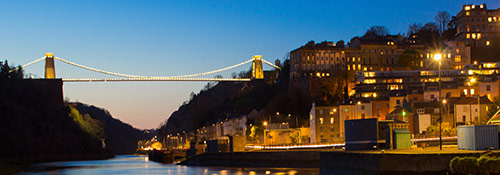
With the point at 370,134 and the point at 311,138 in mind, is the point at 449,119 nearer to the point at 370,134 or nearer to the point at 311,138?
the point at 311,138

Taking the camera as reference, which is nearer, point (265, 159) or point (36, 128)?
point (265, 159)

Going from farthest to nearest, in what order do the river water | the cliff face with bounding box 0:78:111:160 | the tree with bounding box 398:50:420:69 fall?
1. the tree with bounding box 398:50:420:69
2. the cliff face with bounding box 0:78:111:160
3. the river water

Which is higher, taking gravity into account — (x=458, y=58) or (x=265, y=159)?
(x=458, y=58)

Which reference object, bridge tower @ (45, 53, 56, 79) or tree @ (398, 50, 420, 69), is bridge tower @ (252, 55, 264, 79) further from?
bridge tower @ (45, 53, 56, 79)

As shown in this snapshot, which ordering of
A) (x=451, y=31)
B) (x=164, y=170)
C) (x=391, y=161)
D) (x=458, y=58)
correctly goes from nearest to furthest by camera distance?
(x=391, y=161) → (x=164, y=170) → (x=458, y=58) → (x=451, y=31)

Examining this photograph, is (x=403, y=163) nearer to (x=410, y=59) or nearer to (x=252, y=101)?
(x=410, y=59)

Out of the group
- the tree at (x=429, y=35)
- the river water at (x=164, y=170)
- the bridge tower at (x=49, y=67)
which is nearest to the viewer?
the river water at (x=164, y=170)

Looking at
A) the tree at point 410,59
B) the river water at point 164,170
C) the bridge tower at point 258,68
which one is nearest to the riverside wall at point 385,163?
the river water at point 164,170

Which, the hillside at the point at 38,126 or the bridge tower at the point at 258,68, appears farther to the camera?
the bridge tower at the point at 258,68

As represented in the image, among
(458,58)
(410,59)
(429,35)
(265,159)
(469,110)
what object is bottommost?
(265,159)

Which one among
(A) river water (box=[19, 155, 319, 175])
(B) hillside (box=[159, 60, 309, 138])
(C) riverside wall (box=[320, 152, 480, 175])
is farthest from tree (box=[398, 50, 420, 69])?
(C) riverside wall (box=[320, 152, 480, 175])

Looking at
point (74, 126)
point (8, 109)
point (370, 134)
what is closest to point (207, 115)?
point (74, 126)

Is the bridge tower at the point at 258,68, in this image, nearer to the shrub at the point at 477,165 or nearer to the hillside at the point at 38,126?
the hillside at the point at 38,126

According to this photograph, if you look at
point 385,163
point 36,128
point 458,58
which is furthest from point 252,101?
point 385,163
